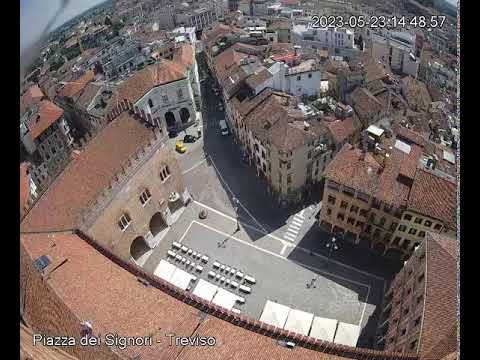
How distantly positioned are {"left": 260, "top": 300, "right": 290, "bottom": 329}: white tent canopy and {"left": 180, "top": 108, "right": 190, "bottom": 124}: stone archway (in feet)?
120

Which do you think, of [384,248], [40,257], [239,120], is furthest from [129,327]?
[239,120]

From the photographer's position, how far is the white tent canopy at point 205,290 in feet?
118

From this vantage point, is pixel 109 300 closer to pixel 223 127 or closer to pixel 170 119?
pixel 223 127

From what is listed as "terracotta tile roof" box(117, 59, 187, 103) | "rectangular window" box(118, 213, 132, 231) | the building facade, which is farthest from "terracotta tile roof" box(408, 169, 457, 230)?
the building facade

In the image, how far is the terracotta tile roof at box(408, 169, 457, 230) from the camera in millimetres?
33312

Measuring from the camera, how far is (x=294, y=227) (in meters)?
43.8

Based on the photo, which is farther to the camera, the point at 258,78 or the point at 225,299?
the point at 258,78

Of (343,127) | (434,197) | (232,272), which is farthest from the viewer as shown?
(343,127)

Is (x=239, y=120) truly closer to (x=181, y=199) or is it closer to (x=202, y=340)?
(x=181, y=199)

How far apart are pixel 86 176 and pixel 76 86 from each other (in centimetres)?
3528

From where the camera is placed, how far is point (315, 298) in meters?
36.9

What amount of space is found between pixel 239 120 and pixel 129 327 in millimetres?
34709

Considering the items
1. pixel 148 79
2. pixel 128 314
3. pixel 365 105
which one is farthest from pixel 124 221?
pixel 365 105
